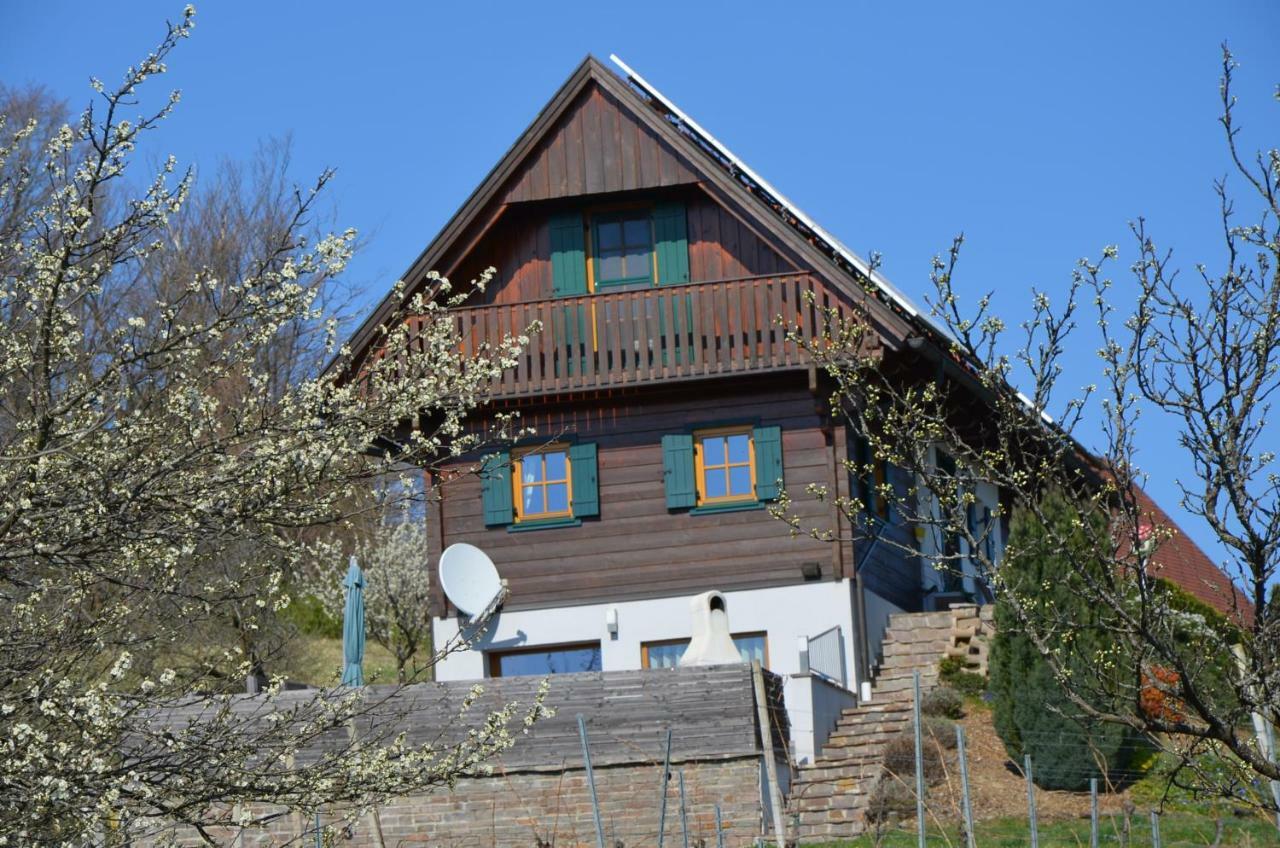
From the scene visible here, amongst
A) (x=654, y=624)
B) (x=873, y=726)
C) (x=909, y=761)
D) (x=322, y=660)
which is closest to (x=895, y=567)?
(x=654, y=624)

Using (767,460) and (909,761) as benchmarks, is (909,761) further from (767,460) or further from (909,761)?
(767,460)

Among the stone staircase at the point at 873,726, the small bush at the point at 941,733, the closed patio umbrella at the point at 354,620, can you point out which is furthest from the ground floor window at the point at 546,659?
the small bush at the point at 941,733

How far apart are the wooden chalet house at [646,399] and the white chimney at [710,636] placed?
6.45 feet

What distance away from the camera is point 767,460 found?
2105cm

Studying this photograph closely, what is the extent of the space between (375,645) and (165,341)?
28.2m

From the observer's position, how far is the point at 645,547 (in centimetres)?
2144

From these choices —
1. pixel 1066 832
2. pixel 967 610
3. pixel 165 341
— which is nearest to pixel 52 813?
pixel 165 341

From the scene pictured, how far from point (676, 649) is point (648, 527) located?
1.51 meters

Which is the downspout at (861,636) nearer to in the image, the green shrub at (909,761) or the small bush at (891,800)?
the green shrub at (909,761)

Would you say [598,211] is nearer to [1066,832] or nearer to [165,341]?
[1066,832]

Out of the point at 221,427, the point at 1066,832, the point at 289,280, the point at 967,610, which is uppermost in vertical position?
the point at 289,280

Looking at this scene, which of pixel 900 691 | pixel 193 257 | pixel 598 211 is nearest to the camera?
pixel 900 691

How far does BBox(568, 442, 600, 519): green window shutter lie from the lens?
70.6ft

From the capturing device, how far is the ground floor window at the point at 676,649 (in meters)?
20.8
